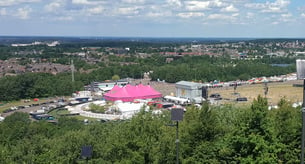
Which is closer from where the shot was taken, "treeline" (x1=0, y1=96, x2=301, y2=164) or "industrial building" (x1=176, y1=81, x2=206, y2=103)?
"treeline" (x1=0, y1=96, x2=301, y2=164)

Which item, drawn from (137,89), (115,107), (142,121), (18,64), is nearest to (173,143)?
(142,121)

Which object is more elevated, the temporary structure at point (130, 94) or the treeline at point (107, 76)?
the treeline at point (107, 76)

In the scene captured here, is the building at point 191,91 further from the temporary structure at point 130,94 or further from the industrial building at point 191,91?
the temporary structure at point 130,94

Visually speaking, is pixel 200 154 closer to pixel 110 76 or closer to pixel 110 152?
pixel 110 152

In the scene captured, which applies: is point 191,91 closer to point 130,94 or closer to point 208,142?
point 130,94

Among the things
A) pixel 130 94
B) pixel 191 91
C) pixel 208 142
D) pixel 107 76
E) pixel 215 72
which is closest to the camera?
pixel 208 142

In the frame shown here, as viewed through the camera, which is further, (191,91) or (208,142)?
(191,91)

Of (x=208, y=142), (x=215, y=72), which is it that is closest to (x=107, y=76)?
(x=215, y=72)

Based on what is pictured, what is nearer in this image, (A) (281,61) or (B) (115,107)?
(B) (115,107)

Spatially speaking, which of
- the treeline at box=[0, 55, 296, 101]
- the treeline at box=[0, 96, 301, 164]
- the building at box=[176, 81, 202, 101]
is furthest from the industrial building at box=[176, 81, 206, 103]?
the treeline at box=[0, 96, 301, 164]

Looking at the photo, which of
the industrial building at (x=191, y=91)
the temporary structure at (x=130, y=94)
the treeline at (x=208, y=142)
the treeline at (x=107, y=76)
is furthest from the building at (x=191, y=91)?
the treeline at (x=208, y=142)

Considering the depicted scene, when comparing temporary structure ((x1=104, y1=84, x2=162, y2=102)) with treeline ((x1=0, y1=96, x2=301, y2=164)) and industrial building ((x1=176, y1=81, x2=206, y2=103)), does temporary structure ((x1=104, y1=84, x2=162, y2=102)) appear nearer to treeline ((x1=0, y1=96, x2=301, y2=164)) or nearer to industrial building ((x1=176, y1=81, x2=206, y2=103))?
industrial building ((x1=176, y1=81, x2=206, y2=103))
